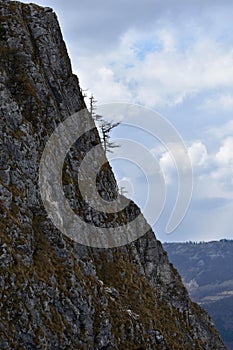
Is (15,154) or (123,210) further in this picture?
(123,210)

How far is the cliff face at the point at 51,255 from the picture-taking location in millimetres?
48688

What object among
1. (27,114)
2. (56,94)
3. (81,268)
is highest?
(56,94)

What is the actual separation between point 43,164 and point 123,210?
76.0 feet

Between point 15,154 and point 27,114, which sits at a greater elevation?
point 27,114

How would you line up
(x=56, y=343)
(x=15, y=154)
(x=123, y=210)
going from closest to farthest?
1. (x=56, y=343)
2. (x=15, y=154)
3. (x=123, y=210)

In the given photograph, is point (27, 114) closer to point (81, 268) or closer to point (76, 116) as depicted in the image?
point (76, 116)

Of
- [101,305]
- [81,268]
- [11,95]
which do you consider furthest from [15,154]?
[101,305]

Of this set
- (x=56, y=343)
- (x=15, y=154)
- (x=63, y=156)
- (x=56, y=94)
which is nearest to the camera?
(x=56, y=343)

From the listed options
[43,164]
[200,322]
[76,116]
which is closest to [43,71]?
[76,116]

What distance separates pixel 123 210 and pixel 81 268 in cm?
2259

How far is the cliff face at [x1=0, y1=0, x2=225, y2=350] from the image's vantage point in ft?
160

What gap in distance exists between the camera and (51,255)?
5481 centimetres

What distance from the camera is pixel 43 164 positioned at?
6006 centimetres

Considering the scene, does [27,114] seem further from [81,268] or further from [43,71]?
[81,268]
